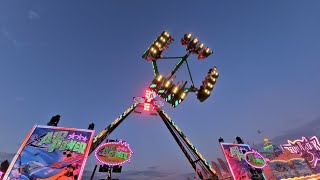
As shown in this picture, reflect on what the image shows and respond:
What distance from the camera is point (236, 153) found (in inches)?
746

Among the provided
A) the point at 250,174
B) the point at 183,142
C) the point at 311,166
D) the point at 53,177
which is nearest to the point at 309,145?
the point at 311,166

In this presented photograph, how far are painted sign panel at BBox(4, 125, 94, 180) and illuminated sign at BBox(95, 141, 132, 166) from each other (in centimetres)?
142

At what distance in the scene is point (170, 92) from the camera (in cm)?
1254

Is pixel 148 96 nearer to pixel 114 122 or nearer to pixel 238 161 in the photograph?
pixel 114 122

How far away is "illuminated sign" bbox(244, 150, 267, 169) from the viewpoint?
18216 millimetres

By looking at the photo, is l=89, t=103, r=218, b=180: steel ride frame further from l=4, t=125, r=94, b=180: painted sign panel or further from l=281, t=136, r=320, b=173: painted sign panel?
l=281, t=136, r=320, b=173: painted sign panel

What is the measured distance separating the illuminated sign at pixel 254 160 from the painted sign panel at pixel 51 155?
14.1 m

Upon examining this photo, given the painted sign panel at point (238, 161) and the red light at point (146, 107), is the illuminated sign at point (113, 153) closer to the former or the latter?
the red light at point (146, 107)

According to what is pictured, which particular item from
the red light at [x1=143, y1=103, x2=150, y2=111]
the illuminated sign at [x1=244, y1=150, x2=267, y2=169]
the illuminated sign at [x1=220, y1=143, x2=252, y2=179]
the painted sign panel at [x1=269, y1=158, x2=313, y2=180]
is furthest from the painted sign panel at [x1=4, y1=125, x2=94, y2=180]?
the painted sign panel at [x1=269, y1=158, x2=313, y2=180]

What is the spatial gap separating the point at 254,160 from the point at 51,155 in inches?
673

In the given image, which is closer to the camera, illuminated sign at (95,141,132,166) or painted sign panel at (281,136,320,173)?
illuminated sign at (95,141,132,166)

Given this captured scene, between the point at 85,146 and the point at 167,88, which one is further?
the point at 85,146

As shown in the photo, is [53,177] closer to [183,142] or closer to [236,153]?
[183,142]

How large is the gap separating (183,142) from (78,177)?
10.3 meters
